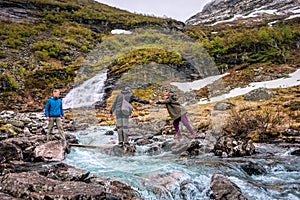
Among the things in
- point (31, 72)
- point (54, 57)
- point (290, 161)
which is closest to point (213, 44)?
point (54, 57)

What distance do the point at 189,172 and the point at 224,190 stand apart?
1.56 m

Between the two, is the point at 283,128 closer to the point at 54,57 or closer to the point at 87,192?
the point at 87,192

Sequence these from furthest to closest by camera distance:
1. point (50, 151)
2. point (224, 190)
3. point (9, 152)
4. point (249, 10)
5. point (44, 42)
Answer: point (249, 10) < point (44, 42) < point (50, 151) < point (9, 152) < point (224, 190)

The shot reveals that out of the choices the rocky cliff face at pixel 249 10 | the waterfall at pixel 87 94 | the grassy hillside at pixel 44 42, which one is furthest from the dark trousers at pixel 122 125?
the rocky cliff face at pixel 249 10

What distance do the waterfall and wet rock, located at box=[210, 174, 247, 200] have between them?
24739mm

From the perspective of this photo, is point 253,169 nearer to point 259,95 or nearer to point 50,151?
point 50,151

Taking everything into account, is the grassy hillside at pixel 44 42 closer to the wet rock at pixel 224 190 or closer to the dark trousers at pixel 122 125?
the dark trousers at pixel 122 125

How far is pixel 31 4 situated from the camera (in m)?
86.6

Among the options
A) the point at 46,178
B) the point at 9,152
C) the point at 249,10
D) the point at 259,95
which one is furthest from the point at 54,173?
the point at 249,10

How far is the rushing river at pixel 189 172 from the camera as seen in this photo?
19.9ft

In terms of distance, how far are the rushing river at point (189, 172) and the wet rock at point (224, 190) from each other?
8.0 inches

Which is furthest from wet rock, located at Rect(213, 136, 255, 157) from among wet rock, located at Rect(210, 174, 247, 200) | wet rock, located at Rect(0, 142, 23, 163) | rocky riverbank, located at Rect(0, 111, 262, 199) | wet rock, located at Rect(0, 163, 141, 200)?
wet rock, located at Rect(0, 142, 23, 163)

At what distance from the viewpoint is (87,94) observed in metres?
33.3

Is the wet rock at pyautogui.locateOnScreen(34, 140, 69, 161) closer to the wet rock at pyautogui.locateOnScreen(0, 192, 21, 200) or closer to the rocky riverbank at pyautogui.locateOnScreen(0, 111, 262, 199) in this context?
the rocky riverbank at pyautogui.locateOnScreen(0, 111, 262, 199)
